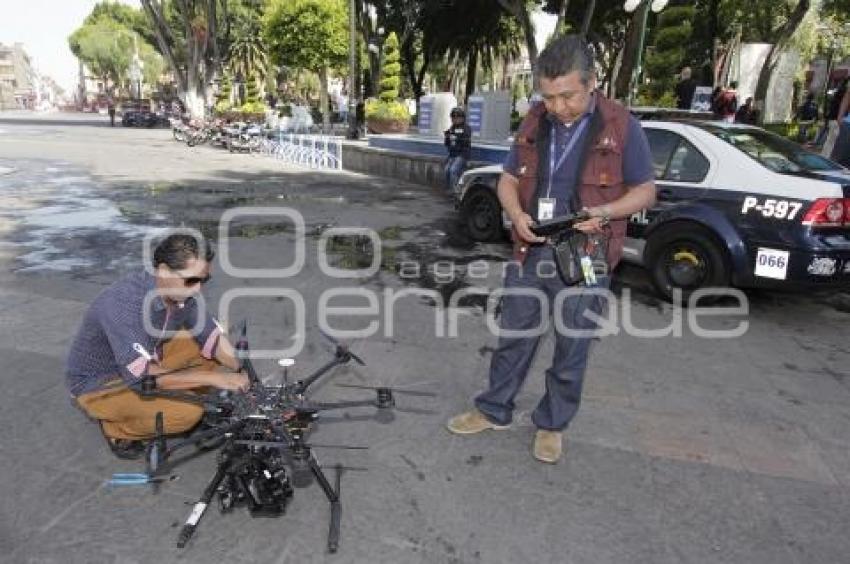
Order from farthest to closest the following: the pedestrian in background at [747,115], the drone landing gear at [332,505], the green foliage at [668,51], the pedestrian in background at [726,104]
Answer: the green foliage at [668,51], the pedestrian in background at [747,115], the pedestrian in background at [726,104], the drone landing gear at [332,505]

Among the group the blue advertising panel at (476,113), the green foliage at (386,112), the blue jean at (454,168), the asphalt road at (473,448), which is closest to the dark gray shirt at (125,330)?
the asphalt road at (473,448)

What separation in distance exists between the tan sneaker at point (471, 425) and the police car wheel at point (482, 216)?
16.0 ft

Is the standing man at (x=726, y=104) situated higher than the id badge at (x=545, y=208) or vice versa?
the standing man at (x=726, y=104)

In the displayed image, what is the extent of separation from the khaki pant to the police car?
4479 mm

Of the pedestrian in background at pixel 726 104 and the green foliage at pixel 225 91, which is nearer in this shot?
the pedestrian in background at pixel 726 104

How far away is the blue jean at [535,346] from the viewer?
3125mm

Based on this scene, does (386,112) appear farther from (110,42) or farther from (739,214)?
(110,42)

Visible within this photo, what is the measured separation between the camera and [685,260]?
5.79 metres

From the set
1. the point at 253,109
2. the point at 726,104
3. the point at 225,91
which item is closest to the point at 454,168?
the point at 726,104

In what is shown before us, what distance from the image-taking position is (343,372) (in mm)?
4375

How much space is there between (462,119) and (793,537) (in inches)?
418

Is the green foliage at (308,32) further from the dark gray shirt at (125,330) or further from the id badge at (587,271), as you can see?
the id badge at (587,271)

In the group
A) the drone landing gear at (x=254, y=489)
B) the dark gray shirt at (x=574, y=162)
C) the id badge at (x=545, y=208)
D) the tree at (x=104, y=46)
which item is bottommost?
the drone landing gear at (x=254, y=489)

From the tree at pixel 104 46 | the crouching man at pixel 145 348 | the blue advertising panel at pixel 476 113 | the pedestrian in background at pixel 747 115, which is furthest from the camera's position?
the tree at pixel 104 46
